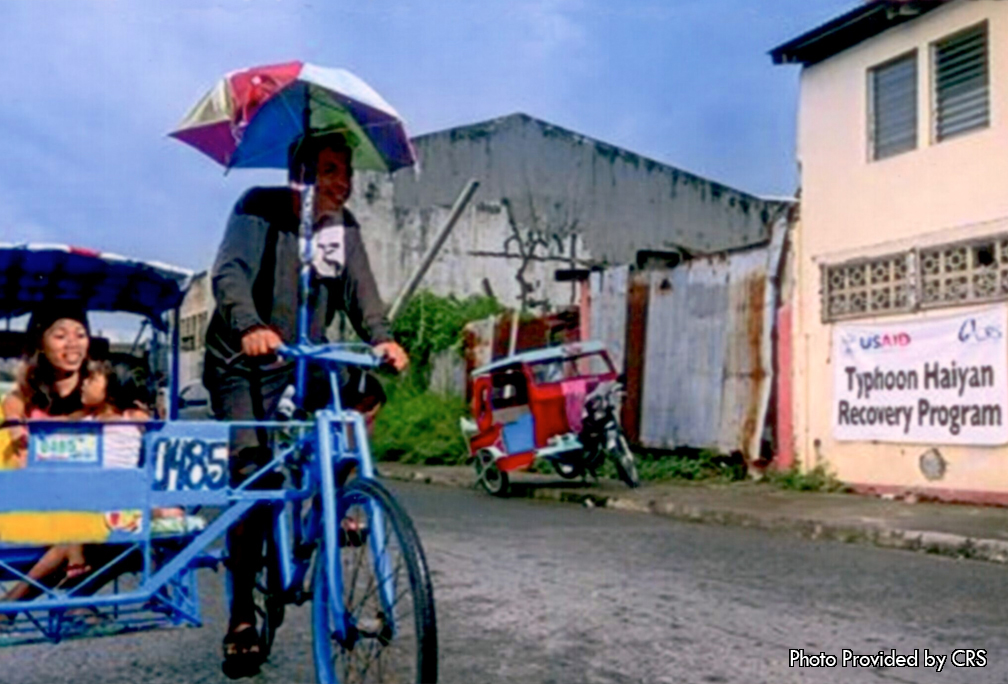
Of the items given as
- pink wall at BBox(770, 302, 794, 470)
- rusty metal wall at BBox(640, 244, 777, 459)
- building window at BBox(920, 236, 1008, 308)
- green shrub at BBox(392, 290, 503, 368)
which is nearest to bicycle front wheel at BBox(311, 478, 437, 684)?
building window at BBox(920, 236, 1008, 308)

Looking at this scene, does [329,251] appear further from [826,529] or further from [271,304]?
[826,529]

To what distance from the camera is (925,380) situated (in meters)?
11.5

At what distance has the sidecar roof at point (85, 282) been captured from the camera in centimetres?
441

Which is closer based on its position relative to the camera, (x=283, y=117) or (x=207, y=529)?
(x=207, y=529)

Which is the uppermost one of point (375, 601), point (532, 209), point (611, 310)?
point (532, 209)

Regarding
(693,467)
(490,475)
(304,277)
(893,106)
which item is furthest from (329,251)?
(693,467)

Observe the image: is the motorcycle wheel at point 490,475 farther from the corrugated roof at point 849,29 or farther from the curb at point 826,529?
the corrugated roof at point 849,29

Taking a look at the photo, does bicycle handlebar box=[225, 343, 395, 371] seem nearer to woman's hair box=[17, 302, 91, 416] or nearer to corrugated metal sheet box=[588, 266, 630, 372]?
woman's hair box=[17, 302, 91, 416]

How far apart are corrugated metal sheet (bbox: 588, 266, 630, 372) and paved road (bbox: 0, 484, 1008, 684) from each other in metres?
7.55

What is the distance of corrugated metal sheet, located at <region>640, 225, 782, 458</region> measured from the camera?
1391 cm

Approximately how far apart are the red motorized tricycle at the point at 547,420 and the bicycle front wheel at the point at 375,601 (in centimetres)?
960

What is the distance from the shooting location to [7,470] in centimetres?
366

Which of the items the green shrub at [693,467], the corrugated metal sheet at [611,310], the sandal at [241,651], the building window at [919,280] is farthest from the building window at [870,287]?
the sandal at [241,651]

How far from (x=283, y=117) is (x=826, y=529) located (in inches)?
256
